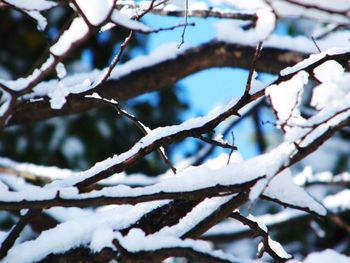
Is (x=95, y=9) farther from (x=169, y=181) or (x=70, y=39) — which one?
(x=169, y=181)

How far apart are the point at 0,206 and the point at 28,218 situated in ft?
0.56

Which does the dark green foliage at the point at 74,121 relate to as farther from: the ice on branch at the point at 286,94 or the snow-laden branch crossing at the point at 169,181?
the ice on branch at the point at 286,94

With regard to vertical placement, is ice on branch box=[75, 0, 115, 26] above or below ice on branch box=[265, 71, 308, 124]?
above

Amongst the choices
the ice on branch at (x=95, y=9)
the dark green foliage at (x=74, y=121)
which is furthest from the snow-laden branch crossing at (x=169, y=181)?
the dark green foliage at (x=74, y=121)

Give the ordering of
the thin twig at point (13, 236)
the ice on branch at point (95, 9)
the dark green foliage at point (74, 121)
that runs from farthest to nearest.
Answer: the dark green foliage at point (74, 121), the thin twig at point (13, 236), the ice on branch at point (95, 9)

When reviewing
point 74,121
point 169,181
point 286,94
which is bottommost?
point 169,181

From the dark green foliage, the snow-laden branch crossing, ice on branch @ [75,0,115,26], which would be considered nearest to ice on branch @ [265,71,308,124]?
the snow-laden branch crossing

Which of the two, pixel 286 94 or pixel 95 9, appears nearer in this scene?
pixel 95 9

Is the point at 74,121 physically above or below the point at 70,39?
above

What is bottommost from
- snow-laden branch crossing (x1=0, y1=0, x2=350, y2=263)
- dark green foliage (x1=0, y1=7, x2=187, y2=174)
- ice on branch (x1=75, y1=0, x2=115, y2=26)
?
snow-laden branch crossing (x1=0, y1=0, x2=350, y2=263)

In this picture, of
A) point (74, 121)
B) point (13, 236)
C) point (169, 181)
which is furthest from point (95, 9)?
point (74, 121)

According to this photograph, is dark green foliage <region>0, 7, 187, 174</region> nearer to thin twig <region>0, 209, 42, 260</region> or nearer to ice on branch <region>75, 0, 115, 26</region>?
thin twig <region>0, 209, 42, 260</region>

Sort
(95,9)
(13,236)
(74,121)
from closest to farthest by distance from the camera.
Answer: (95,9) → (13,236) → (74,121)

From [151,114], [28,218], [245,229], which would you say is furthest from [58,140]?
[28,218]
